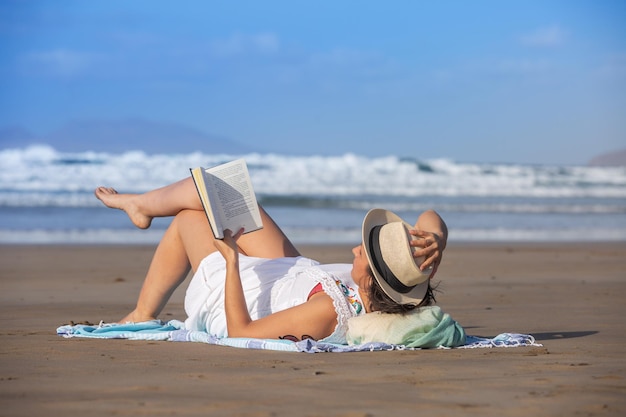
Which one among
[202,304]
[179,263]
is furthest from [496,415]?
[179,263]

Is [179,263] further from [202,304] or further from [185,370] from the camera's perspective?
[185,370]

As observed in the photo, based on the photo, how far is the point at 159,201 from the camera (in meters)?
5.02

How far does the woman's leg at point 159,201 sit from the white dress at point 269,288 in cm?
34

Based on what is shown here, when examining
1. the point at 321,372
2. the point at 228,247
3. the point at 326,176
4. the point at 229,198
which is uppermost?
the point at 229,198

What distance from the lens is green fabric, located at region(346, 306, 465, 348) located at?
14.4 feet

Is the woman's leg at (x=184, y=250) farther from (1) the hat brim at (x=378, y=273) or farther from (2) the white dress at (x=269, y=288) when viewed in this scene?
(1) the hat brim at (x=378, y=273)

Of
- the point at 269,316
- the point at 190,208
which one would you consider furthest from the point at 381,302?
the point at 190,208

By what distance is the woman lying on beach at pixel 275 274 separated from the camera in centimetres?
413

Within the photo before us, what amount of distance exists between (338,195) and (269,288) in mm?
20766

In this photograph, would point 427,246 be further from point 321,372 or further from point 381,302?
point 321,372

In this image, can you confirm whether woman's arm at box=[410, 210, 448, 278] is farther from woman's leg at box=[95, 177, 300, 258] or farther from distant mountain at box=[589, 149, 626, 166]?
distant mountain at box=[589, 149, 626, 166]

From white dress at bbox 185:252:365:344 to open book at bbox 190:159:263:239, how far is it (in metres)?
0.35

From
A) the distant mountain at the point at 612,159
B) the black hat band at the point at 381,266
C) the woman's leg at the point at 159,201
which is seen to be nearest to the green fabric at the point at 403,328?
the black hat band at the point at 381,266

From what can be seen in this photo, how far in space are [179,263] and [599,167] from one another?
32865mm
